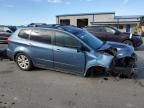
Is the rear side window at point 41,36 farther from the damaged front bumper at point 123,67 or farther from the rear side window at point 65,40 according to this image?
the damaged front bumper at point 123,67

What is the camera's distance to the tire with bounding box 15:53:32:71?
8523 millimetres

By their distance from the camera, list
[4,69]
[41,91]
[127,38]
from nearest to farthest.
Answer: [41,91]
[4,69]
[127,38]

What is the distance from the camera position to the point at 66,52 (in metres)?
7.53

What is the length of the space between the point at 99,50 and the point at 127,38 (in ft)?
30.2

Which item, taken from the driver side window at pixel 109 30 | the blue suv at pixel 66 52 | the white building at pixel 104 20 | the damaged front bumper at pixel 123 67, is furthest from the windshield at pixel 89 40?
the white building at pixel 104 20

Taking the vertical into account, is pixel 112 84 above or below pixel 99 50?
below

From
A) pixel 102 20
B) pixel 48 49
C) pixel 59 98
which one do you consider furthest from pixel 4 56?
pixel 102 20

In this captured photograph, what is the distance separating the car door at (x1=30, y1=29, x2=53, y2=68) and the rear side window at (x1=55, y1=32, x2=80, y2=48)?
11.5 inches

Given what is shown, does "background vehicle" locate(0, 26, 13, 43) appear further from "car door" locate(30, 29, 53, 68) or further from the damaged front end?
the damaged front end

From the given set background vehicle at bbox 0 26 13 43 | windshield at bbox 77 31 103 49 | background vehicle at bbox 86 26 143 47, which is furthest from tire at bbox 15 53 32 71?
background vehicle at bbox 0 26 13 43

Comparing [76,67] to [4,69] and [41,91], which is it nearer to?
[41,91]

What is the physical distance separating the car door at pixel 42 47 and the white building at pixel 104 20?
3562cm

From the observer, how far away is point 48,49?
794 cm

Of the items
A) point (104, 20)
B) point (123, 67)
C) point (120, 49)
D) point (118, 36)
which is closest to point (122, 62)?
point (123, 67)
